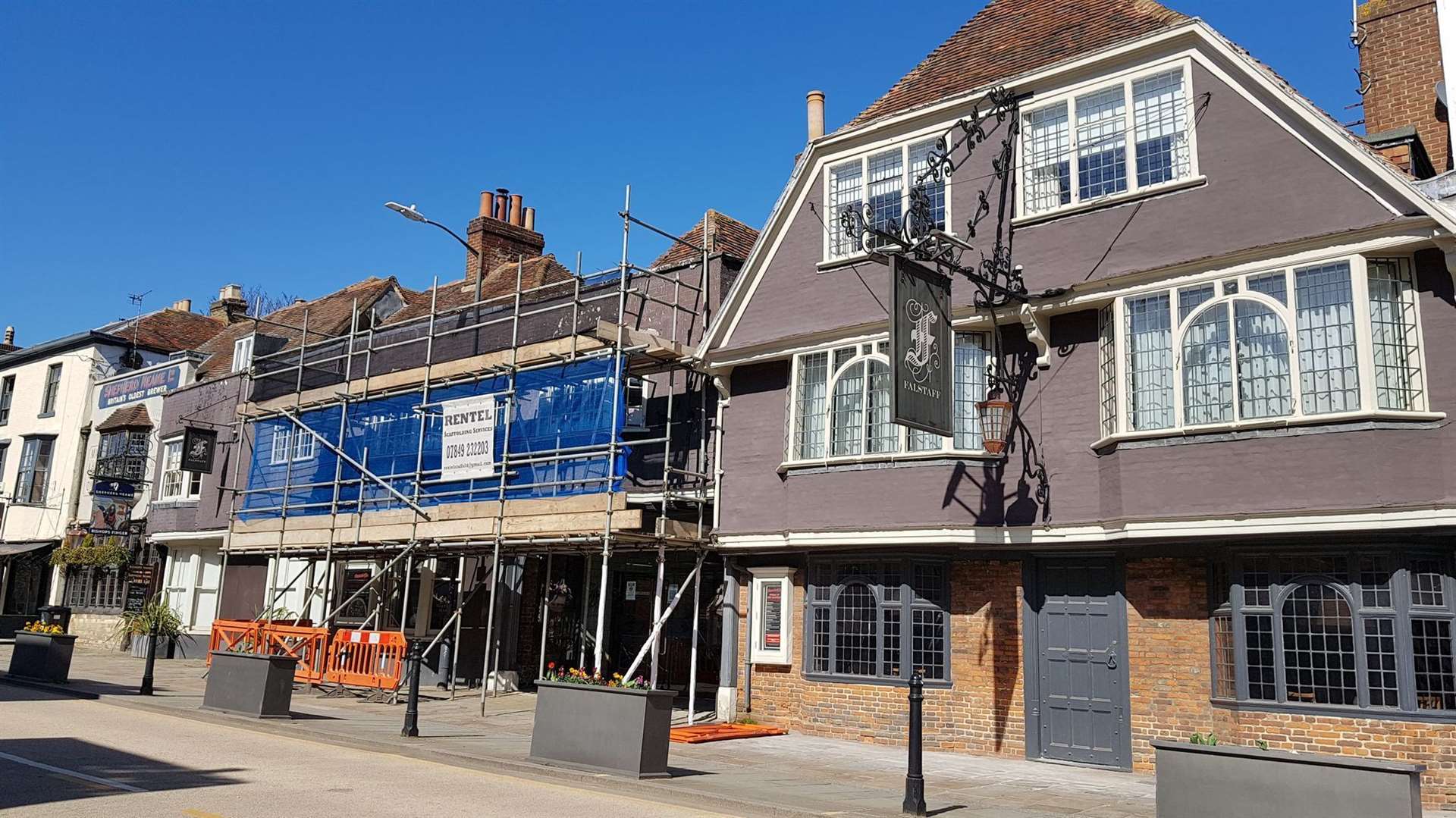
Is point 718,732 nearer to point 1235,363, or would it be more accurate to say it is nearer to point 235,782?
point 235,782

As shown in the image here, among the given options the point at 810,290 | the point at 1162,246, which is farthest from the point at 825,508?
the point at 1162,246

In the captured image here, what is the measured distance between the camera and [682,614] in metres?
21.4

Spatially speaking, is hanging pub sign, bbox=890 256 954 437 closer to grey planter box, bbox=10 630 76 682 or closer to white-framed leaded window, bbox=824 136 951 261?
white-framed leaded window, bbox=824 136 951 261

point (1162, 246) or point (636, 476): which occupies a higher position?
point (1162, 246)

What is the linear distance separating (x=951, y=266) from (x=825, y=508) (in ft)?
13.5

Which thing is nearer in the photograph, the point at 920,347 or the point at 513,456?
the point at 920,347

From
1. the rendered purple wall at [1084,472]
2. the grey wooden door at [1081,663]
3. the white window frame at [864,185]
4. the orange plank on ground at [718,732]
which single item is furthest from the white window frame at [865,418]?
the orange plank on ground at [718,732]

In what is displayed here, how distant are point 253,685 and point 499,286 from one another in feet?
45.5

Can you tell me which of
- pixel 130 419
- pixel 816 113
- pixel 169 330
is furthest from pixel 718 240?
pixel 169 330

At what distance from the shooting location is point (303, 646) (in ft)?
72.2

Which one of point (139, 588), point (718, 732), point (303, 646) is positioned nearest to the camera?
point (718, 732)

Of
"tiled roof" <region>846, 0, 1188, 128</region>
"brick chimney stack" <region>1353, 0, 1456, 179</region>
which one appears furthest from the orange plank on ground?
"brick chimney stack" <region>1353, 0, 1456, 179</region>

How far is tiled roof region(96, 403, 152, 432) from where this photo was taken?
34.1 metres

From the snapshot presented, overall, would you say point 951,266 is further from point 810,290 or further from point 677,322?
point 677,322
